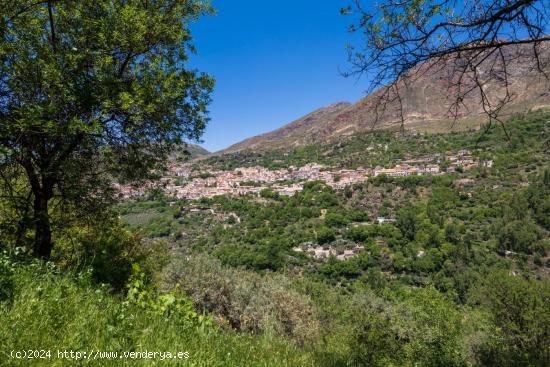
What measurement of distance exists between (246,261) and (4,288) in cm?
5344

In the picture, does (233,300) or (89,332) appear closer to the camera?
(89,332)

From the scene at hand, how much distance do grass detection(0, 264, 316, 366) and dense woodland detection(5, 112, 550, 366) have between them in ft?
0.05

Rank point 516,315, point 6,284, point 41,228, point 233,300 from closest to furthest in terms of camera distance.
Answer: point 6,284, point 41,228, point 233,300, point 516,315

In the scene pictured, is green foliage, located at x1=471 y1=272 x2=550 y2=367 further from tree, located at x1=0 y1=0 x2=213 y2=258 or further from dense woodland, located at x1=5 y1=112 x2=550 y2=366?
tree, located at x1=0 y1=0 x2=213 y2=258

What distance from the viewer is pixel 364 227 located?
220 ft

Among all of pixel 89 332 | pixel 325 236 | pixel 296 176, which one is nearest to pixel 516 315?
pixel 89 332

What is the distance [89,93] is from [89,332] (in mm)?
3452

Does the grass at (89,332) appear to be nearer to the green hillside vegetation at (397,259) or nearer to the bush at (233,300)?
the green hillside vegetation at (397,259)

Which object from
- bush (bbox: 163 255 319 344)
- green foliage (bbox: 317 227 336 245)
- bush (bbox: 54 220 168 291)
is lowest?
green foliage (bbox: 317 227 336 245)

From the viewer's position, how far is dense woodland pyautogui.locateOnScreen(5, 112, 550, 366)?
2578 mm

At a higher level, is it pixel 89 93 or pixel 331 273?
pixel 89 93

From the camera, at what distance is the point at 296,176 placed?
391 ft

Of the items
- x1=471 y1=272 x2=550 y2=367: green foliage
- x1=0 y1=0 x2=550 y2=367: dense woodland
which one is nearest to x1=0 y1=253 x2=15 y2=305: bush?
x1=0 y1=0 x2=550 y2=367: dense woodland

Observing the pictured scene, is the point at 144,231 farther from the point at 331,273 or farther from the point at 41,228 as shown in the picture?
the point at 331,273
